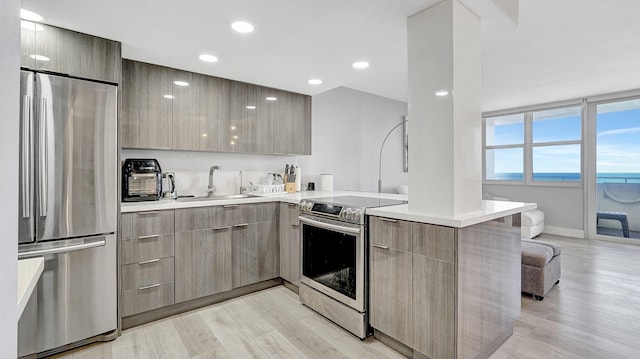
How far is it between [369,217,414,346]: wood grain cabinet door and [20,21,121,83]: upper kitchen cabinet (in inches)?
89.7

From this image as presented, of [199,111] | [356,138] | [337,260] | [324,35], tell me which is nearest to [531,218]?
[356,138]

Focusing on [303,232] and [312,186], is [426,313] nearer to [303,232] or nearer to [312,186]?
[303,232]

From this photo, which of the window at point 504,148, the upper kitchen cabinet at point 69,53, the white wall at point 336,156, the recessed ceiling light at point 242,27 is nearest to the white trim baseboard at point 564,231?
the window at point 504,148

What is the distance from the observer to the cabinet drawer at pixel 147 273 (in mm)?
2291

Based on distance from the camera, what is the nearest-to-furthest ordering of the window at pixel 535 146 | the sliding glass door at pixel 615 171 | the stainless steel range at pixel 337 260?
1. the stainless steel range at pixel 337 260
2. the sliding glass door at pixel 615 171
3. the window at pixel 535 146

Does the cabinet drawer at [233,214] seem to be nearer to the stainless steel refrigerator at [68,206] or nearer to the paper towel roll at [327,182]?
the stainless steel refrigerator at [68,206]

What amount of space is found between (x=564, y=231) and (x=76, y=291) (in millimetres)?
7059

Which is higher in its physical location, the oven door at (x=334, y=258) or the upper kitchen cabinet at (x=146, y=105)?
the upper kitchen cabinet at (x=146, y=105)

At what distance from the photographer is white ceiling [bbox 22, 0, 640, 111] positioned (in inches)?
73.1

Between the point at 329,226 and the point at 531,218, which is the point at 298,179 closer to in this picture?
the point at 329,226

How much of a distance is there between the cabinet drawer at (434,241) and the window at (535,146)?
211 inches

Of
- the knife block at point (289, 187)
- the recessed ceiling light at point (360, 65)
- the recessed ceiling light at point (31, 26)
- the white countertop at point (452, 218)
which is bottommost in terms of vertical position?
the white countertop at point (452, 218)

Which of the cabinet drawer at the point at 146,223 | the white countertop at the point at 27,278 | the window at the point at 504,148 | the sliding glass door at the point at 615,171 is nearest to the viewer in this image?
the white countertop at the point at 27,278

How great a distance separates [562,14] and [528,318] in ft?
8.15
